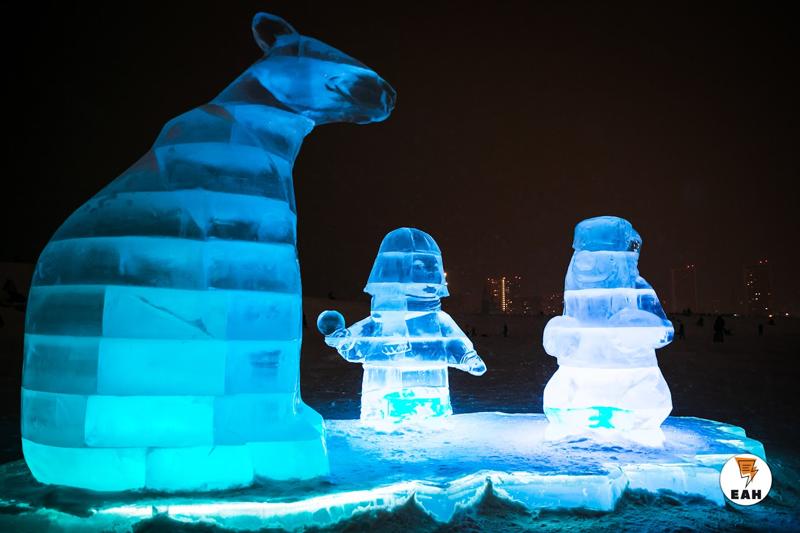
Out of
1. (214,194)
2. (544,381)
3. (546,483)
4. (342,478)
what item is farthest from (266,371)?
(544,381)

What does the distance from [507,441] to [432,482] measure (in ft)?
4.80

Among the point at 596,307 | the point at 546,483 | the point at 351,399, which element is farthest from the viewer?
the point at 351,399

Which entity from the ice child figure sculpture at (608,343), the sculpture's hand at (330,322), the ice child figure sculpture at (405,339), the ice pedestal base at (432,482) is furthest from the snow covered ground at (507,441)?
the sculpture's hand at (330,322)

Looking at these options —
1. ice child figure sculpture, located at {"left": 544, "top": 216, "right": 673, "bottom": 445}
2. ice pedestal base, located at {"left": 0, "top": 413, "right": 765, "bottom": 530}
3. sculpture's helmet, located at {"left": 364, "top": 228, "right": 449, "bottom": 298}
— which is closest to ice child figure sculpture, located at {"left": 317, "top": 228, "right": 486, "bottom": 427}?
sculpture's helmet, located at {"left": 364, "top": 228, "right": 449, "bottom": 298}

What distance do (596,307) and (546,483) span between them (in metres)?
1.91

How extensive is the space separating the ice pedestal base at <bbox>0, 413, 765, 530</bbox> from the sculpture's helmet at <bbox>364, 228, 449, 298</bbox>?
1.36 meters

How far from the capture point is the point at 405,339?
5.57 m

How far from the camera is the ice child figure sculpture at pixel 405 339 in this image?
5.52 meters

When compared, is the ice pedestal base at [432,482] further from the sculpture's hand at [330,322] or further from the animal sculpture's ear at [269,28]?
the animal sculpture's ear at [269,28]

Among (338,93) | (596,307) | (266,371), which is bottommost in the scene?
(266,371)

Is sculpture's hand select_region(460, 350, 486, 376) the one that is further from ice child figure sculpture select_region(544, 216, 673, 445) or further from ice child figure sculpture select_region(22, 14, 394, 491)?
ice child figure sculpture select_region(22, 14, 394, 491)

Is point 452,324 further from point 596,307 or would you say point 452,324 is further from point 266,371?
point 266,371

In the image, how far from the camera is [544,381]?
11.4 m

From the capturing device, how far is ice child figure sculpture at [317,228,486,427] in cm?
552
